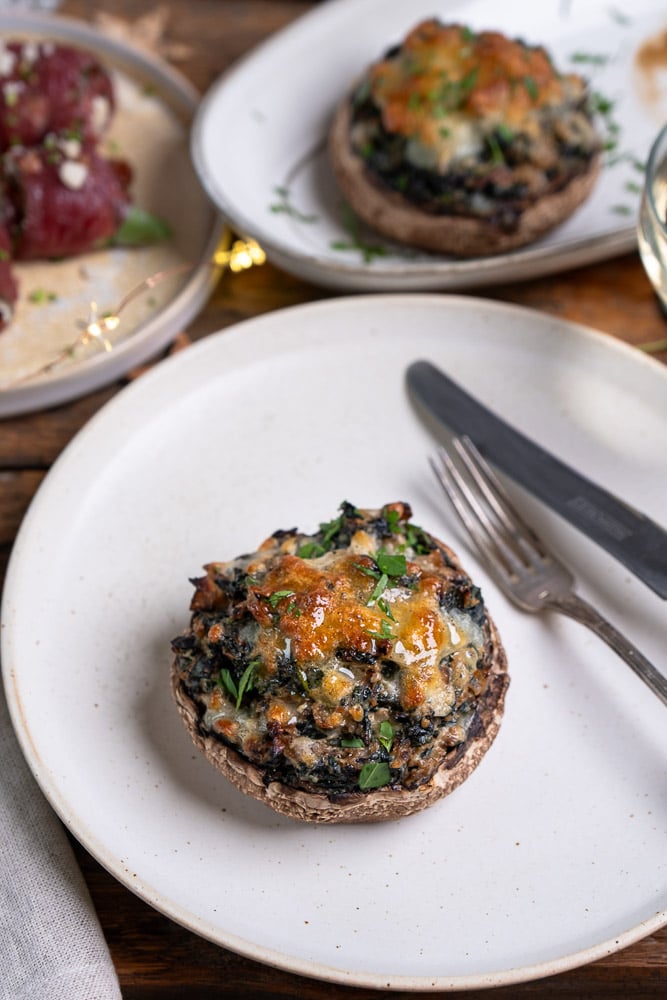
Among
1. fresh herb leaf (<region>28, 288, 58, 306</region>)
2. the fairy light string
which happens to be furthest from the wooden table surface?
fresh herb leaf (<region>28, 288, 58, 306</region>)

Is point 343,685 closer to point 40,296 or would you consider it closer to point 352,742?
point 352,742

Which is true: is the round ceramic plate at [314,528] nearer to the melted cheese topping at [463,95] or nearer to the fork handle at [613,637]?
the fork handle at [613,637]

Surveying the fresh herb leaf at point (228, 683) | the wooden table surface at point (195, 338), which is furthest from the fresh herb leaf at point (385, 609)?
the wooden table surface at point (195, 338)

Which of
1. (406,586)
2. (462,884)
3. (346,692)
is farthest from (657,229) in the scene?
→ (462,884)

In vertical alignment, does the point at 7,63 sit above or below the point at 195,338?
above

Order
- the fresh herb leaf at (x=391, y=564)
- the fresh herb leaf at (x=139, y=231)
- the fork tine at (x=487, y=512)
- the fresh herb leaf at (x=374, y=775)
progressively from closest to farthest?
the fresh herb leaf at (x=374, y=775) → the fresh herb leaf at (x=391, y=564) → the fork tine at (x=487, y=512) → the fresh herb leaf at (x=139, y=231)

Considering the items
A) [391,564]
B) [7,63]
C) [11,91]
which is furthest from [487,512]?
[7,63]

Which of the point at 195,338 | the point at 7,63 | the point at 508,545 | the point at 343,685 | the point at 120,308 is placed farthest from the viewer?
the point at 7,63
